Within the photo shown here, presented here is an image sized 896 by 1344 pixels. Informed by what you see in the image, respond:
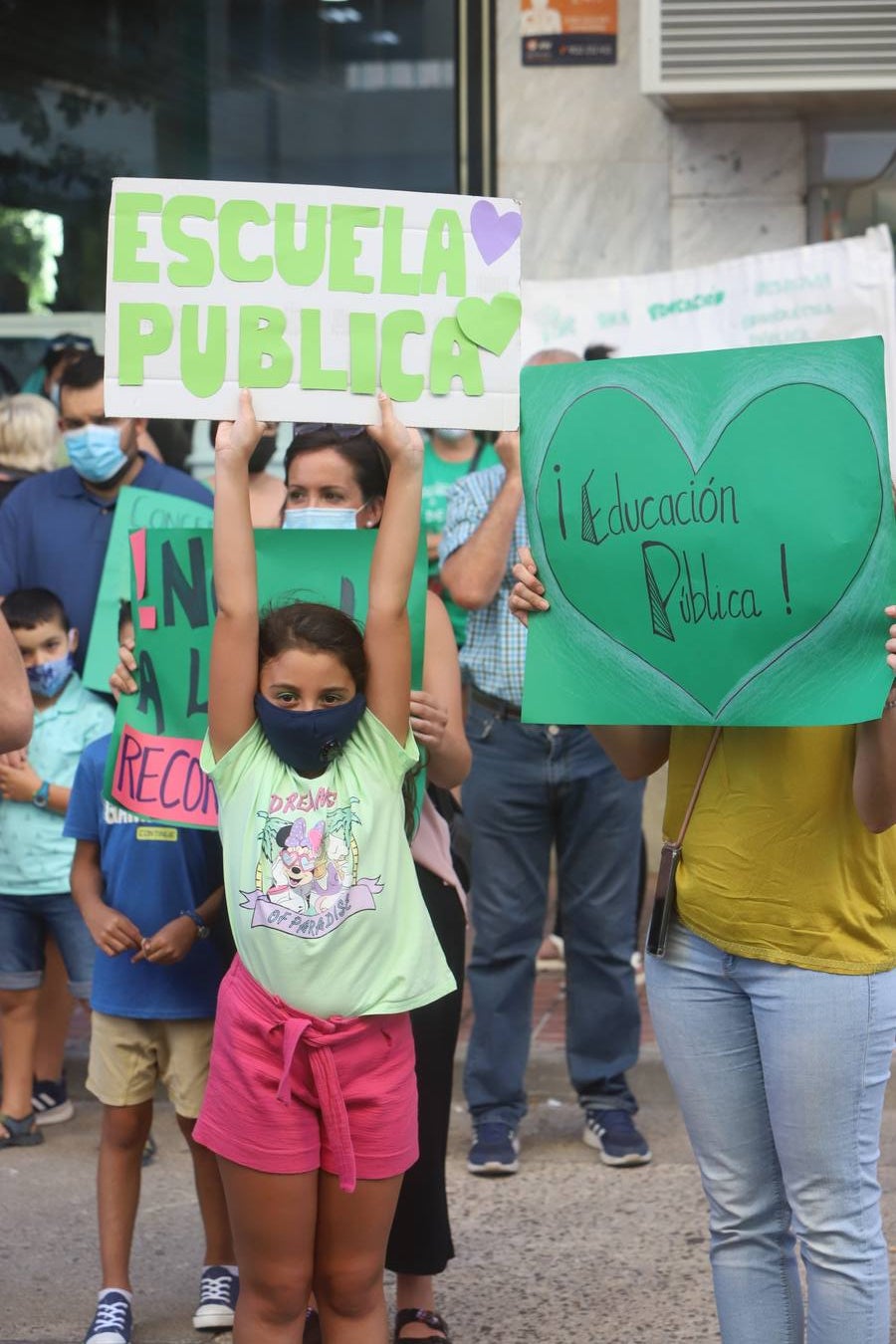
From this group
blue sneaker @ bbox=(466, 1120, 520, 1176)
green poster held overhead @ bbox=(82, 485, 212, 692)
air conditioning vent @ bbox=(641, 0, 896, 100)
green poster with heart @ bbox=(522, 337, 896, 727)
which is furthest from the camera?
air conditioning vent @ bbox=(641, 0, 896, 100)

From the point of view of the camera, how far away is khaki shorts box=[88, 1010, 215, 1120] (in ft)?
12.2

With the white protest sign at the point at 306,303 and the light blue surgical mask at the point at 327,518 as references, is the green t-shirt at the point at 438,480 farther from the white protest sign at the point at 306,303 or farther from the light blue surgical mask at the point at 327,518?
the white protest sign at the point at 306,303

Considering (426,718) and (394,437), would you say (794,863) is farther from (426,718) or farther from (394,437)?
(394,437)

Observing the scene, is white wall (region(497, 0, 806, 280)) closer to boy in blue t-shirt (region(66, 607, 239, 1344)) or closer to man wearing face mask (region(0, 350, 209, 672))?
man wearing face mask (region(0, 350, 209, 672))

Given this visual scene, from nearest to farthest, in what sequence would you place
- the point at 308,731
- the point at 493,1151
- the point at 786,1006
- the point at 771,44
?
1. the point at 786,1006
2. the point at 308,731
3. the point at 493,1151
4. the point at 771,44

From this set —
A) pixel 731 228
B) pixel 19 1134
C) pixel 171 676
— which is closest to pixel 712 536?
pixel 171 676

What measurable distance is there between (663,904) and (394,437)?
87 centimetres

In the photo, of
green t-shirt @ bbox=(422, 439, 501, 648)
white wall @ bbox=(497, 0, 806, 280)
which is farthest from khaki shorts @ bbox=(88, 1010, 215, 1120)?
white wall @ bbox=(497, 0, 806, 280)

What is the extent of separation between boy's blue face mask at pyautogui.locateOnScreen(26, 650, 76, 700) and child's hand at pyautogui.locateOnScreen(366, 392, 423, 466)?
2253 mm

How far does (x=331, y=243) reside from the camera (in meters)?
2.93

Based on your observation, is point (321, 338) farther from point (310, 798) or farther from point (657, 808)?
point (657, 808)

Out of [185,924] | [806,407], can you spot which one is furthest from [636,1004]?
[806,407]

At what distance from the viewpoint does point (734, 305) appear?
6777 millimetres

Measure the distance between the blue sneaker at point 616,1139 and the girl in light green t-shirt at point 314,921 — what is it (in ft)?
5.97
